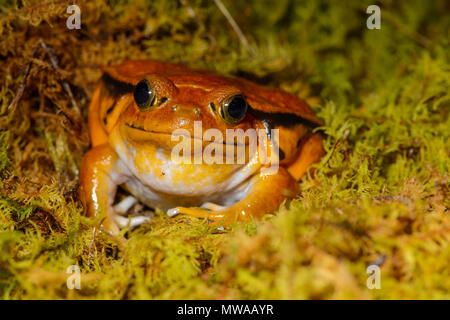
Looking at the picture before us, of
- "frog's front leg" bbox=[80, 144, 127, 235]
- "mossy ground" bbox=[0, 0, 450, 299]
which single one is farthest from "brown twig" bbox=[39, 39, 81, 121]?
"frog's front leg" bbox=[80, 144, 127, 235]

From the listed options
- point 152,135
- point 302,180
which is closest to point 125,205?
point 152,135

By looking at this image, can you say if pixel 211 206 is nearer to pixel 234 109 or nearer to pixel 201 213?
pixel 201 213

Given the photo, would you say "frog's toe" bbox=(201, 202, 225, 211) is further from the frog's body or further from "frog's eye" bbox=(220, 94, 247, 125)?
"frog's eye" bbox=(220, 94, 247, 125)

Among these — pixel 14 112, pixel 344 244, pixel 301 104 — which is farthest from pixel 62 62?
pixel 344 244

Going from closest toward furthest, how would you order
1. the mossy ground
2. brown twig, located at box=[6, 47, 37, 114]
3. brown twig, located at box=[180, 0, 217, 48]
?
the mossy ground, brown twig, located at box=[6, 47, 37, 114], brown twig, located at box=[180, 0, 217, 48]

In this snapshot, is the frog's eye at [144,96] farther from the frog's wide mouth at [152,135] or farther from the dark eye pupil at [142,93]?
the frog's wide mouth at [152,135]

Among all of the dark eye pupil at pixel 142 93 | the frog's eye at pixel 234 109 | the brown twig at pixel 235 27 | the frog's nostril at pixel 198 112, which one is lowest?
the frog's nostril at pixel 198 112

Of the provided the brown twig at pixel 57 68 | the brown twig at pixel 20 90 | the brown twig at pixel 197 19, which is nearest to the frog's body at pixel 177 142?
the brown twig at pixel 57 68
